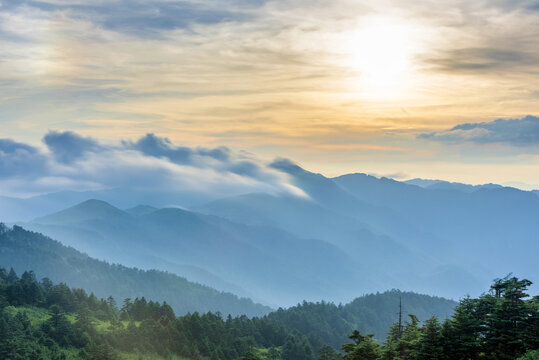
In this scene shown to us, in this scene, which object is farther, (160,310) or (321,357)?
(160,310)

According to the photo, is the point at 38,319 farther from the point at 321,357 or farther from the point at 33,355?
the point at 321,357

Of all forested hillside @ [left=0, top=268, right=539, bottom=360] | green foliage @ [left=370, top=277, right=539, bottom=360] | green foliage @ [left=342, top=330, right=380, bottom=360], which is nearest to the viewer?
green foliage @ [left=370, top=277, right=539, bottom=360]

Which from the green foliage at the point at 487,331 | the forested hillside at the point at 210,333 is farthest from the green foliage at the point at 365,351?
the green foliage at the point at 487,331

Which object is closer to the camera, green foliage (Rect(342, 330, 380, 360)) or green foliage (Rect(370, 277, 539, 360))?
green foliage (Rect(370, 277, 539, 360))

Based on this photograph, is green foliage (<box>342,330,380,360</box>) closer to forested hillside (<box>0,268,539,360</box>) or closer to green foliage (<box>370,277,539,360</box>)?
forested hillside (<box>0,268,539,360</box>)

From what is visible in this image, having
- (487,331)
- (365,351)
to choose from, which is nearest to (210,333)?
(365,351)

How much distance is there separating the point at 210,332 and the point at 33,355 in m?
49.0

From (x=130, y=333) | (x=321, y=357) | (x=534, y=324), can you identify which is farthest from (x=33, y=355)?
(x=534, y=324)

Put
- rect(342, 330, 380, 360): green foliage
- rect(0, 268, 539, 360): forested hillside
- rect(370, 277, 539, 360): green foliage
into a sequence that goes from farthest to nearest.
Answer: rect(342, 330, 380, 360): green foliage → rect(0, 268, 539, 360): forested hillside → rect(370, 277, 539, 360): green foliage

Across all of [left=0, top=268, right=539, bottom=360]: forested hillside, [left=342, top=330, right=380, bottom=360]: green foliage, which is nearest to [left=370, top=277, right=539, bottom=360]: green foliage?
[left=0, top=268, right=539, bottom=360]: forested hillside

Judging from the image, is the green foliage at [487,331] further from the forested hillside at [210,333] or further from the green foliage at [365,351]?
the green foliage at [365,351]

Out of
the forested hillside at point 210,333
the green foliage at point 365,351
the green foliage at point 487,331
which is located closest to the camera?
the green foliage at point 487,331

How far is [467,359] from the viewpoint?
60812 mm

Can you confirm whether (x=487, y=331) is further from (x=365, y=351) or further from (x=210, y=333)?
(x=210, y=333)
